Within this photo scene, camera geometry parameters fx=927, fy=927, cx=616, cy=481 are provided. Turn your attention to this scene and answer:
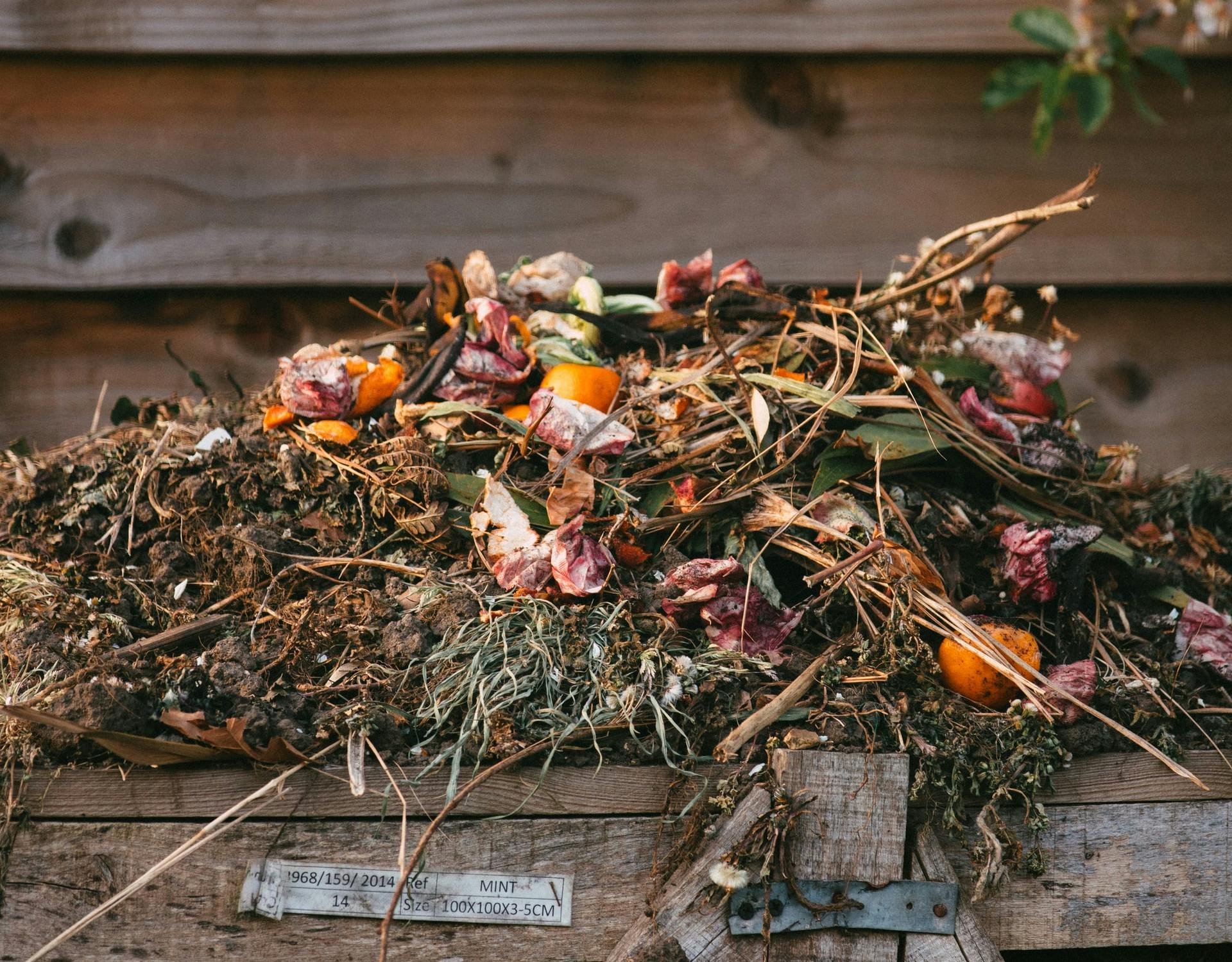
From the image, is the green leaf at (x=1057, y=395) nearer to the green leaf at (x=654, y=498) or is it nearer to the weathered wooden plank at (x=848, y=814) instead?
the green leaf at (x=654, y=498)

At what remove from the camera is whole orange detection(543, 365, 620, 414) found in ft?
4.44

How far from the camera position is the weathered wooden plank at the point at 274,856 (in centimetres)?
102

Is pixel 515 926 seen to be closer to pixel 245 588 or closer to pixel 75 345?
pixel 245 588

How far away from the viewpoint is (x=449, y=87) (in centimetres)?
188

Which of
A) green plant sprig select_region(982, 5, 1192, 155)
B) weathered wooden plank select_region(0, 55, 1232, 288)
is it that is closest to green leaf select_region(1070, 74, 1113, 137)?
green plant sprig select_region(982, 5, 1192, 155)

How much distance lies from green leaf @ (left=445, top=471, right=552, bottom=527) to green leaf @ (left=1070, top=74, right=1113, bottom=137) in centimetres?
76

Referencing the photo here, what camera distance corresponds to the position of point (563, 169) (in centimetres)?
191

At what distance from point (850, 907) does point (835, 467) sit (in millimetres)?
563

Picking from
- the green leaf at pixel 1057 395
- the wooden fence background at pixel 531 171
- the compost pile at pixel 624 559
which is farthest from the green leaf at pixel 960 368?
the wooden fence background at pixel 531 171

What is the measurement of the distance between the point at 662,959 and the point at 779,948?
14 cm

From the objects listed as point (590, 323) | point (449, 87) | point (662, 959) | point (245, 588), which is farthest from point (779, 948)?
point (449, 87)

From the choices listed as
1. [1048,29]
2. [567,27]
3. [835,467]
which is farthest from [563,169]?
[1048,29]

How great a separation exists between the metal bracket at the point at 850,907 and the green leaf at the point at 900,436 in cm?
55

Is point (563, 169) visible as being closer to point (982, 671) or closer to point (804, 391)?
point (804, 391)
